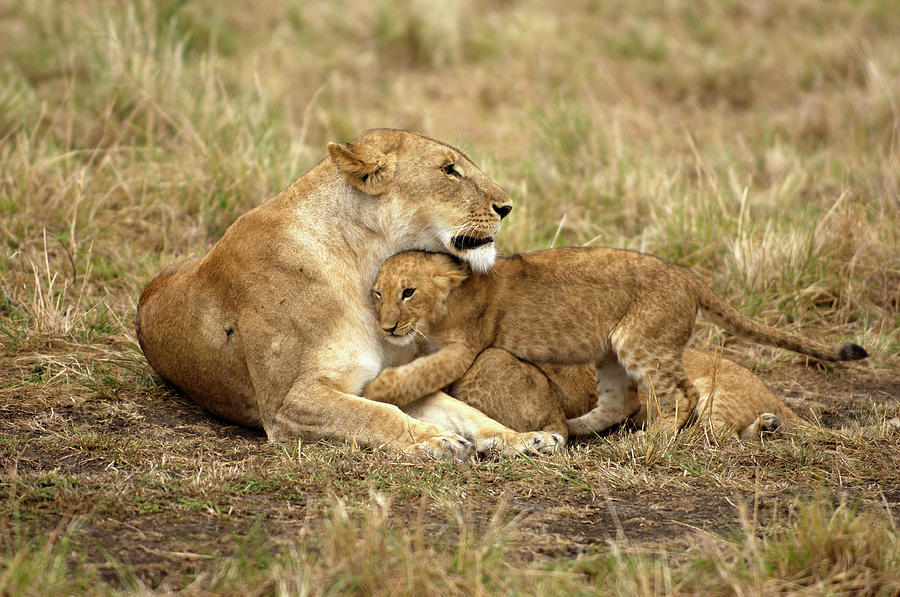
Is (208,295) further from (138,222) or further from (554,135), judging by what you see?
(554,135)

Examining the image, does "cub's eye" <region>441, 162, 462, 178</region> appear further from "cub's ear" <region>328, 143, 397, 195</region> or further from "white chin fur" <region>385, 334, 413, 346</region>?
"white chin fur" <region>385, 334, 413, 346</region>

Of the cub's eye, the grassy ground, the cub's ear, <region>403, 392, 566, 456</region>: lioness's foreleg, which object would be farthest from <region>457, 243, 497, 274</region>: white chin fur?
the grassy ground

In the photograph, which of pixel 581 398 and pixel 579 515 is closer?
pixel 579 515

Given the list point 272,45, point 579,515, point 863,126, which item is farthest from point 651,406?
point 272,45

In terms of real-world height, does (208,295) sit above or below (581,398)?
above

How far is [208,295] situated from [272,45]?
23.6 feet

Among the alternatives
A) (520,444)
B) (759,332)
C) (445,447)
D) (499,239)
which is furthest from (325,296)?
(499,239)

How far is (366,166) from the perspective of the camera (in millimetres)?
4457

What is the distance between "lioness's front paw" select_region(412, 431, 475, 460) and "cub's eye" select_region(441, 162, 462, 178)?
1127 millimetres

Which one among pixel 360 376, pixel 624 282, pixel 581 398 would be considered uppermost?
pixel 624 282

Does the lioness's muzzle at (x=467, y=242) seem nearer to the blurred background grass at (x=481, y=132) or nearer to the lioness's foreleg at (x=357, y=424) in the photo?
the lioness's foreleg at (x=357, y=424)

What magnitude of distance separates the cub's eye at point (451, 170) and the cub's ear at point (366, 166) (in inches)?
8.5

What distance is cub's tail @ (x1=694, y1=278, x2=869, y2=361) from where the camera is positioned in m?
4.67

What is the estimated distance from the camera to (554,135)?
841 cm
